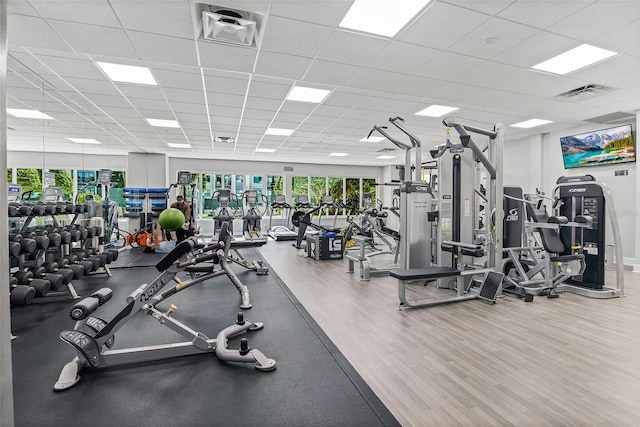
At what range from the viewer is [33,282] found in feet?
10.9

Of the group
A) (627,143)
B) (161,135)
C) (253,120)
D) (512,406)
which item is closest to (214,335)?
(512,406)

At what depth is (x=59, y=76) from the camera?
4449 mm

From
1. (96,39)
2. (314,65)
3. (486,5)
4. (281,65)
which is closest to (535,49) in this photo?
(486,5)

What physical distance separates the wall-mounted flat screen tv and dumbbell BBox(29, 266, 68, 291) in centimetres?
901

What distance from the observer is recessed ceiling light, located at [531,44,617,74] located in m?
3.63

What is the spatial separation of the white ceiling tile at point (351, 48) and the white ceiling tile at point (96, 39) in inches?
81.4

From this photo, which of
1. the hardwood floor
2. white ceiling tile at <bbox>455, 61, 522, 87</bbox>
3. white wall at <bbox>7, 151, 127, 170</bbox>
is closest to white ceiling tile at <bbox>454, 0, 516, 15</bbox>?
white ceiling tile at <bbox>455, 61, 522, 87</bbox>

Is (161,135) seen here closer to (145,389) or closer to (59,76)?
(59,76)

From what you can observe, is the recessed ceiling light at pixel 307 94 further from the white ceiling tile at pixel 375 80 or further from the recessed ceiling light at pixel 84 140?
the recessed ceiling light at pixel 84 140

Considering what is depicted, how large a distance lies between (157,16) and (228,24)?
0.62m

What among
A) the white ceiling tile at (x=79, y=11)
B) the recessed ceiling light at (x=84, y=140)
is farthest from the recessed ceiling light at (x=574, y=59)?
the recessed ceiling light at (x=84, y=140)

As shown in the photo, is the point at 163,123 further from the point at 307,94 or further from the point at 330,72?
the point at 330,72

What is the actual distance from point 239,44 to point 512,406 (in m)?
3.82

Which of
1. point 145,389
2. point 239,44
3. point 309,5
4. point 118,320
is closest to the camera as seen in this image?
point 145,389
